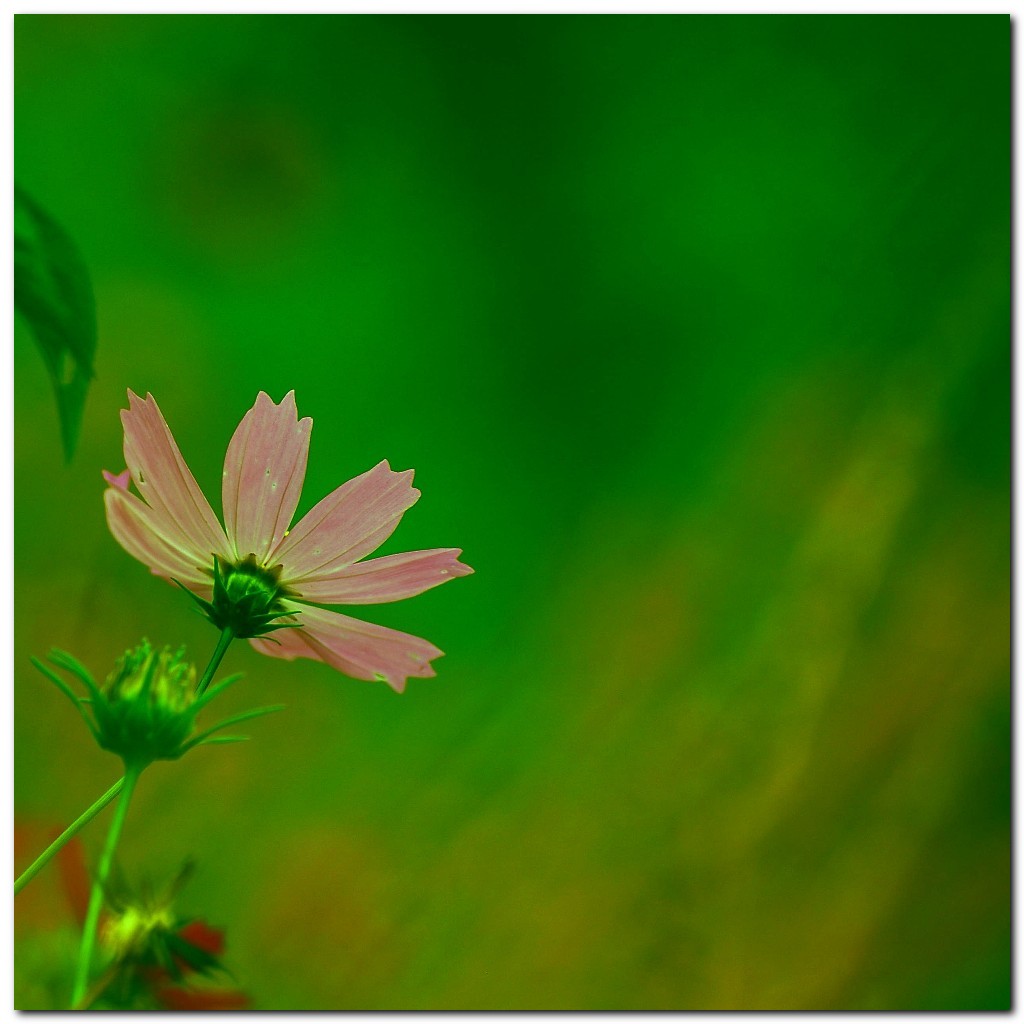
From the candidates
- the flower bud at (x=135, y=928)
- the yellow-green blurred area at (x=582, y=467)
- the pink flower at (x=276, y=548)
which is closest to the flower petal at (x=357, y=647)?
the pink flower at (x=276, y=548)

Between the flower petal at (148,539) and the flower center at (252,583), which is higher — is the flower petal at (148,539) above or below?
above

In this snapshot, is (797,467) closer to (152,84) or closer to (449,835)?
(449,835)

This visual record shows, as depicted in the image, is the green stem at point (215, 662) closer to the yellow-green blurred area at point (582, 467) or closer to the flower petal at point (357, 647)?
the flower petal at point (357, 647)

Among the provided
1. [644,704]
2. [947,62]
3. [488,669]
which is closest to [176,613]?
Result: [488,669]

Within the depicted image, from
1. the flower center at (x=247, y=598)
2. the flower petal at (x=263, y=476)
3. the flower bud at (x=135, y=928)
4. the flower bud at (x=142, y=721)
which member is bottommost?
the flower bud at (x=135, y=928)

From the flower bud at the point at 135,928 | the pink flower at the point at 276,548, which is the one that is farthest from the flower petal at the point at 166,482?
the flower bud at the point at 135,928

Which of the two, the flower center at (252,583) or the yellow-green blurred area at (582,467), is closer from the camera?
the flower center at (252,583)

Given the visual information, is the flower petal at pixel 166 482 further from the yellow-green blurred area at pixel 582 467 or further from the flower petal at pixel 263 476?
the yellow-green blurred area at pixel 582 467
